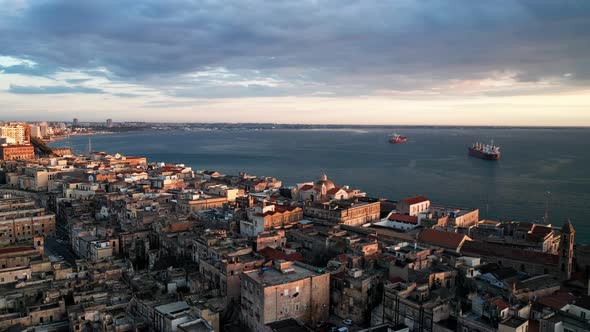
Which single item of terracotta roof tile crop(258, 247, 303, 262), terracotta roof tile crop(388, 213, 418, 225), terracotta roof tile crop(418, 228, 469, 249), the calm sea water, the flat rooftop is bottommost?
the calm sea water

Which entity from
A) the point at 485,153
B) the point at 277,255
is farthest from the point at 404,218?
the point at 485,153

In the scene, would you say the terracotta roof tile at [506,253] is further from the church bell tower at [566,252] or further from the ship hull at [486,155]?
the ship hull at [486,155]

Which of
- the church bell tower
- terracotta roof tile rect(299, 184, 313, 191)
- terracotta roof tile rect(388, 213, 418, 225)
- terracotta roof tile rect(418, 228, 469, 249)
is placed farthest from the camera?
terracotta roof tile rect(299, 184, 313, 191)

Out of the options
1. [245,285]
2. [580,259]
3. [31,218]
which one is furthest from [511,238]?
[31,218]

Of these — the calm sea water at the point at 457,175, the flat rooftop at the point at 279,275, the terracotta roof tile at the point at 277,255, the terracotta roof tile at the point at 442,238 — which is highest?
the flat rooftop at the point at 279,275

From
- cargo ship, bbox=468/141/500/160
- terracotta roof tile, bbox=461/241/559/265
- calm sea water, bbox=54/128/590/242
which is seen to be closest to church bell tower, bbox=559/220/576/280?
terracotta roof tile, bbox=461/241/559/265

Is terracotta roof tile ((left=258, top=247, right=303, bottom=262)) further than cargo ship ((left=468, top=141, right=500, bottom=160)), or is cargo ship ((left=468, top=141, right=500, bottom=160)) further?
cargo ship ((left=468, top=141, right=500, bottom=160))

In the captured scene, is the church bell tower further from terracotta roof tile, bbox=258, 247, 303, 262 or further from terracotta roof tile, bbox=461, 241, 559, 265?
terracotta roof tile, bbox=258, 247, 303, 262

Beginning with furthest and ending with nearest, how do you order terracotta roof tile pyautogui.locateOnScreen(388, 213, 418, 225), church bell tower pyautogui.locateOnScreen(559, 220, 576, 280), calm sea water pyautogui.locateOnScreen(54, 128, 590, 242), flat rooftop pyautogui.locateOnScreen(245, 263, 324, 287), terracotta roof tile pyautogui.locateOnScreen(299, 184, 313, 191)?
calm sea water pyautogui.locateOnScreen(54, 128, 590, 242), terracotta roof tile pyautogui.locateOnScreen(299, 184, 313, 191), terracotta roof tile pyautogui.locateOnScreen(388, 213, 418, 225), church bell tower pyautogui.locateOnScreen(559, 220, 576, 280), flat rooftop pyautogui.locateOnScreen(245, 263, 324, 287)

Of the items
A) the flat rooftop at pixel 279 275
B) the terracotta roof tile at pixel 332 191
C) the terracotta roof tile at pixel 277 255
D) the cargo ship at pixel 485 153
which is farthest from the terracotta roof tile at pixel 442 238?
the cargo ship at pixel 485 153

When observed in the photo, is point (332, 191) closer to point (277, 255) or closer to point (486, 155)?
point (277, 255)

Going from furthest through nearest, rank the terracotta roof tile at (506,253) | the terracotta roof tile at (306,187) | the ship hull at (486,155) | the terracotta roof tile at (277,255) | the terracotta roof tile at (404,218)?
the ship hull at (486,155)
the terracotta roof tile at (306,187)
the terracotta roof tile at (404,218)
the terracotta roof tile at (506,253)
the terracotta roof tile at (277,255)
